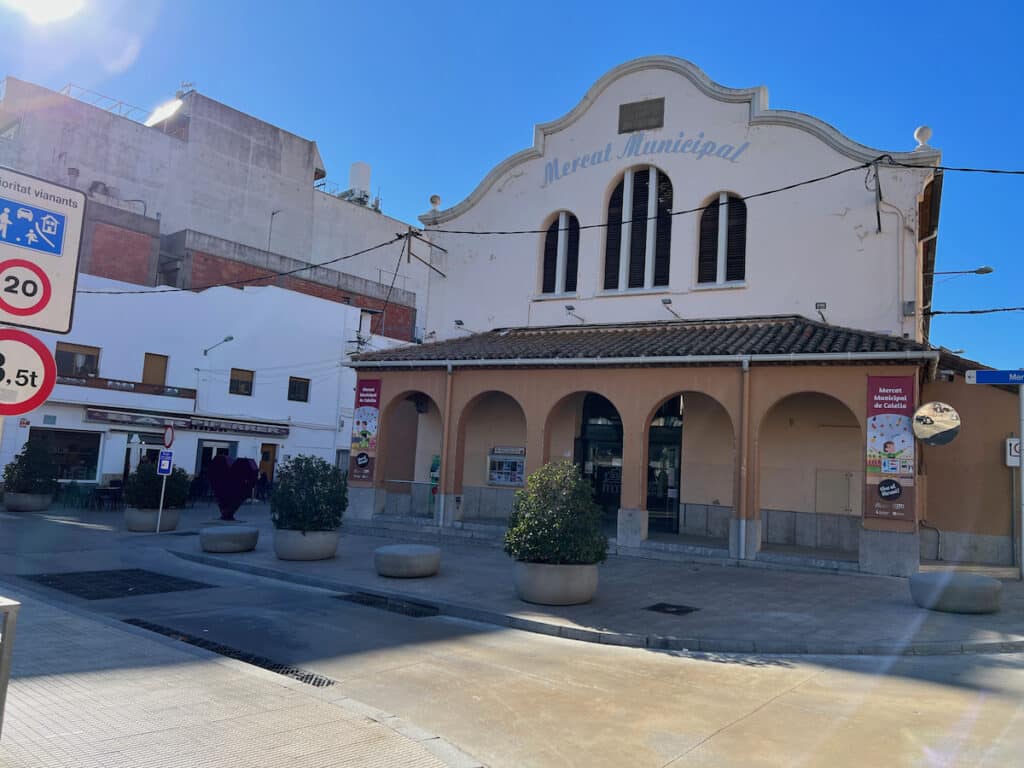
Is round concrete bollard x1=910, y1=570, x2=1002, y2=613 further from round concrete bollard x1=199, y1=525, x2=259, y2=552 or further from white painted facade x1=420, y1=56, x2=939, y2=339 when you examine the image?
round concrete bollard x1=199, y1=525, x2=259, y2=552

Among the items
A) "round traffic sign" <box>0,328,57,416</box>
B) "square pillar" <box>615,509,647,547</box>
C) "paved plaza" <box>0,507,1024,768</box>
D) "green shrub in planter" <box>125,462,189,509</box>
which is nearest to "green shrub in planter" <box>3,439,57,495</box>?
"green shrub in planter" <box>125,462,189,509</box>

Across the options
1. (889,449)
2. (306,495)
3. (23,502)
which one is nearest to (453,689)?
(306,495)

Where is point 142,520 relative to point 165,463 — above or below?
below

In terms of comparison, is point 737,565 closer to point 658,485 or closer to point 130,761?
point 658,485

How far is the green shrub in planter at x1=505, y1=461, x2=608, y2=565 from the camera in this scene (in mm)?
11141

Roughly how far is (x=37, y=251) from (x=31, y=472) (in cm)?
2285

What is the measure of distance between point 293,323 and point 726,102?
24.0 metres

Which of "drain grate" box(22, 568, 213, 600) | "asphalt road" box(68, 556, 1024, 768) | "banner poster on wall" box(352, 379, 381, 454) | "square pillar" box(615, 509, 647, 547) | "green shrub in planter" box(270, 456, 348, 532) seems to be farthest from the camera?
"banner poster on wall" box(352, 379, 381, 454)

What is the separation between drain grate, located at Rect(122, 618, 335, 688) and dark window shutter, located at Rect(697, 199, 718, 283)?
15.0 meters

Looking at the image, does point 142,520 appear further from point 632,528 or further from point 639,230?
point 639,230

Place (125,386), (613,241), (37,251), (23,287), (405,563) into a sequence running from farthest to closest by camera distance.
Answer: (125,386)
(613,241)
(405,563)
(37,251)
(23,287)

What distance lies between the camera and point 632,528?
17.1 metres

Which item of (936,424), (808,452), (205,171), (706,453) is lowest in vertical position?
(706,453)

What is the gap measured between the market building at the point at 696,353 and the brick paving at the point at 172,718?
37.6 feet
